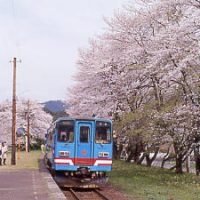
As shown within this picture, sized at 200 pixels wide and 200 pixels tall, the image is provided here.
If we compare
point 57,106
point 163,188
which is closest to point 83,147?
point 163,188

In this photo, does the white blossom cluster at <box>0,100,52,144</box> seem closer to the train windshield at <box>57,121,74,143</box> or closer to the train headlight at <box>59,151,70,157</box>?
the train windshield at <box>57,121,74,143</box>

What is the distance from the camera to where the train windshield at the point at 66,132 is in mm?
18547

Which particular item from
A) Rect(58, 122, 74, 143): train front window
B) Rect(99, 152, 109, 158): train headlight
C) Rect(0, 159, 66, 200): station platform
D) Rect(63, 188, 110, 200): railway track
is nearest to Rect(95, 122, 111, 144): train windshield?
Rect(99, 152, 109, 158): train headlight

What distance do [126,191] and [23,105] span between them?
61101 millimetres

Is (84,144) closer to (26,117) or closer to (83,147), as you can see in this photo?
(83,147)

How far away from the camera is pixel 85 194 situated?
1750cm

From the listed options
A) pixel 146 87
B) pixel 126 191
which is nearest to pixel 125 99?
pixel 146 87

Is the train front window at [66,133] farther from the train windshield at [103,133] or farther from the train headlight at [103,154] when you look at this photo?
the train headlight at [103,154]

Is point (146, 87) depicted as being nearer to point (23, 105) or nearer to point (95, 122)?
point (95, 122)

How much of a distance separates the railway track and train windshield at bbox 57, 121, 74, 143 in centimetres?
188

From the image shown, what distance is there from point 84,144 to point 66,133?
0.83 metres

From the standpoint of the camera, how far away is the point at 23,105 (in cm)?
7694

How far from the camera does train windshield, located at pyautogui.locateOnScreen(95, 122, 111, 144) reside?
1866cm

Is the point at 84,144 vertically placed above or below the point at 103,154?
above
